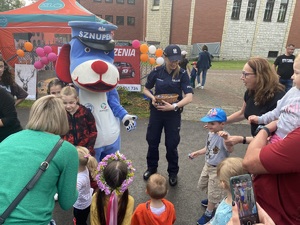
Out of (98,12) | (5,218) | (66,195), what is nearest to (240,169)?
(66,195)

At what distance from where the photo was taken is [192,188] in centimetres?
376

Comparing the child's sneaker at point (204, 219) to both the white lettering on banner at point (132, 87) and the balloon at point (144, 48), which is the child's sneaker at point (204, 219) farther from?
the white lettering on banner at point (132, 87)

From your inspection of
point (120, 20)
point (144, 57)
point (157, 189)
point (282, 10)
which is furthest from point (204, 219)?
point (120, 20)

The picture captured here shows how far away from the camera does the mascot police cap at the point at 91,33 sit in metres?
2.96

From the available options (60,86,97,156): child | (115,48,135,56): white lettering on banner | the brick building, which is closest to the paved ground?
(60,86,97,156): child

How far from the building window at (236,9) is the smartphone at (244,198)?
26.8 meters

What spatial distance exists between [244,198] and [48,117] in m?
1.33

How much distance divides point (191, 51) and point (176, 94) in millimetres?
22829

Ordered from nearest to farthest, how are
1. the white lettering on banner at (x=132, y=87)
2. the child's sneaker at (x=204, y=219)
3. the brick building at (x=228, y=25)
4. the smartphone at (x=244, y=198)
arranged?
the smartphone at (x=244, y=198)
the child's sneaker at (x=204, y=219)
the white lettering on banner at (x=132, y=87)
the brick building at (x=228, y=25)

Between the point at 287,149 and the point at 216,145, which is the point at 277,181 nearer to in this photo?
the point at 287,149

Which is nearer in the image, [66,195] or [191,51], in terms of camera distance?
[66,195]

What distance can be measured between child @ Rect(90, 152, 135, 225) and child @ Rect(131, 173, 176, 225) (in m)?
0.15

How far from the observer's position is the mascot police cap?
2955 mm

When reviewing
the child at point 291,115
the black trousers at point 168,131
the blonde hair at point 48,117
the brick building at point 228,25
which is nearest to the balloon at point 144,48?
the black trousers at point 168,131
